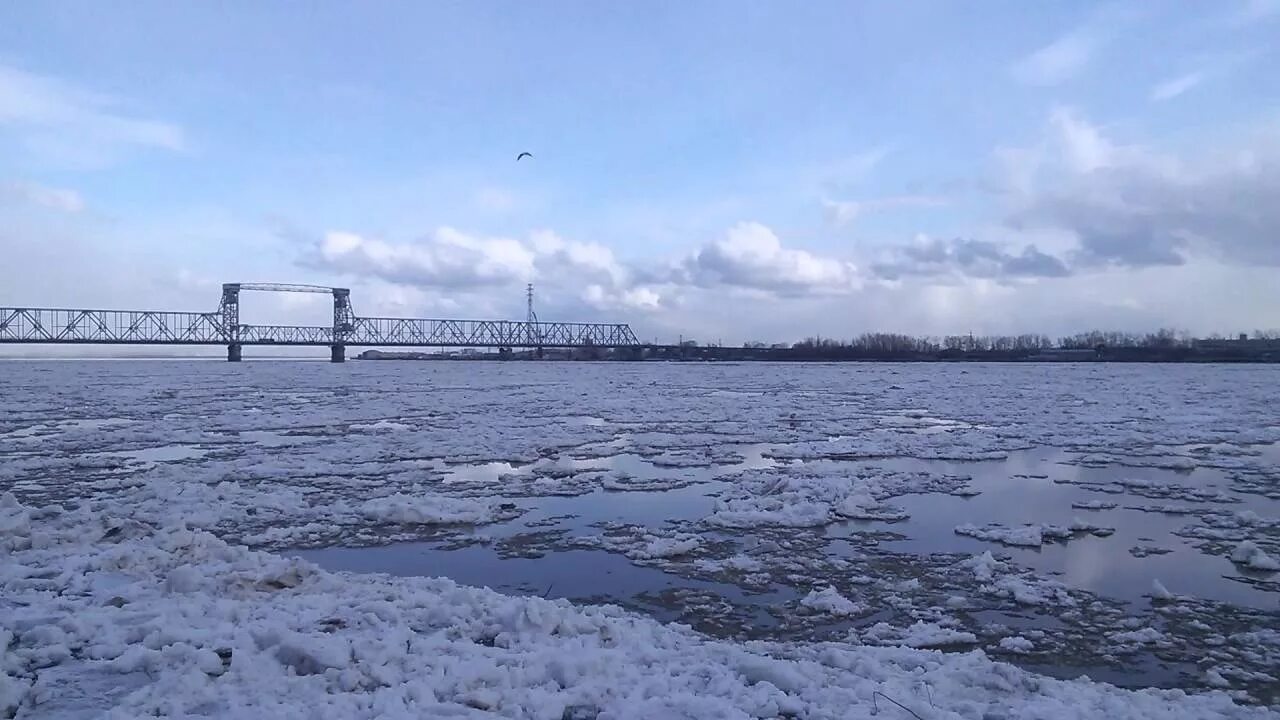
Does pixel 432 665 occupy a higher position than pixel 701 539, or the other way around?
pixel 432 665

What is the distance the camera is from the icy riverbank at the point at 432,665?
4.90m

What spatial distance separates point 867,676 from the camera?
5520 millimetres

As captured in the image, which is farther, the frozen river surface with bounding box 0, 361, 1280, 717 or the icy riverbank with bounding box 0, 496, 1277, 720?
the frozen river surface with bounding box 0, 361, 1280, 717

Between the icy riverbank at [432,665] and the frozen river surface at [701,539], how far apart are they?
0.04 metres

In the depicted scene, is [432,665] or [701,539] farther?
[701,539]

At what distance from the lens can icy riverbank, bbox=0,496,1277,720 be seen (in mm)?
4902

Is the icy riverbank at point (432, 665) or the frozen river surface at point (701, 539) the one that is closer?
the icy riverbank at point (432, 665)

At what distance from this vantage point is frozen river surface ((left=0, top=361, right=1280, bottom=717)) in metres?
5.89

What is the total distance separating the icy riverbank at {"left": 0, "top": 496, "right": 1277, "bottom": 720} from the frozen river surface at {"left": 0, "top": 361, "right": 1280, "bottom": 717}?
0.12 ft

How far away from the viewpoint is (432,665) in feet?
17.9

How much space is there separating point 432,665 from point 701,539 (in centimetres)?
489

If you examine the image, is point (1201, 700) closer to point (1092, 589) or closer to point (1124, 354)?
point (1092, 589)

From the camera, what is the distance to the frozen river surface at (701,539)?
5895 millimetres

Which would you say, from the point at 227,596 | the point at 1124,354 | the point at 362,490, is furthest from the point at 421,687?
the point at 1124,354
